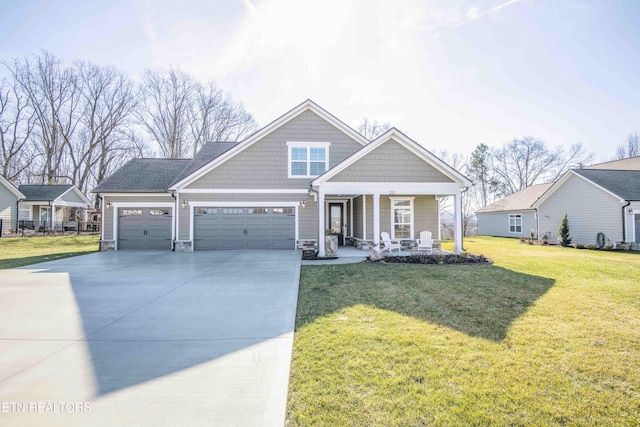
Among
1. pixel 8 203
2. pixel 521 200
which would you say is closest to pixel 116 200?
pixel 8 203

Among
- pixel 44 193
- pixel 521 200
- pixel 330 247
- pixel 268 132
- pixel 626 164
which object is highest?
pixel 268 132

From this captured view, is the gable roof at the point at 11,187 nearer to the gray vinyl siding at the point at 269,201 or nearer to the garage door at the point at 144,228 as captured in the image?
the garage door at the point at 144,228

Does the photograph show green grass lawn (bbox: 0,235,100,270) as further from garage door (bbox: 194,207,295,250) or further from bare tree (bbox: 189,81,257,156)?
bare tree (bbox: 189,81,257,156)

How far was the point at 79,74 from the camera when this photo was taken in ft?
103

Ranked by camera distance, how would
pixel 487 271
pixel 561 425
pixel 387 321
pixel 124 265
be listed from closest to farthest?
pixel 561 425
pixel 387 321
pixel 487 271
pixel 124 265

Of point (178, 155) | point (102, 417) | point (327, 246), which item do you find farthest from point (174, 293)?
point (178, 155)

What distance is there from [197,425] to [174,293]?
4.44m

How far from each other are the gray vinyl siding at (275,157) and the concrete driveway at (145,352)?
7.28 metres

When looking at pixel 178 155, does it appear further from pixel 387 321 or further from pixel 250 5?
pixel 387 321

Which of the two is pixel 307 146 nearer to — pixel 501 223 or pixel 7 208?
pixel 501 223

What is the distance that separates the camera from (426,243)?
42.0 ft

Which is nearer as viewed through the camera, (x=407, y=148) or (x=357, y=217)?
(x=407, y=148)

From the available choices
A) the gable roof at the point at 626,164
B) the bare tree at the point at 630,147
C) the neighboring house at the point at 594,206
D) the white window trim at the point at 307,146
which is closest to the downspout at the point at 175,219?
the white window trim at the point at 307,146

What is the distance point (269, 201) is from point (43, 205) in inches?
1034
